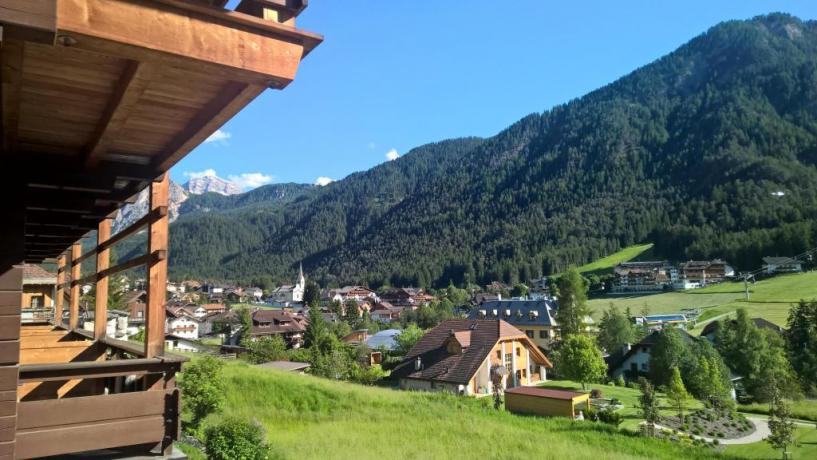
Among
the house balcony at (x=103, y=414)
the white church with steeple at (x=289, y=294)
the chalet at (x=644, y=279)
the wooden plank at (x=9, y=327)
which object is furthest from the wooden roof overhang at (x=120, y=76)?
the white church with steeple at (x=289, y=294)

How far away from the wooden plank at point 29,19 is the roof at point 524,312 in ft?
204

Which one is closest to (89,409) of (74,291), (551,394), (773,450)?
(74,291)

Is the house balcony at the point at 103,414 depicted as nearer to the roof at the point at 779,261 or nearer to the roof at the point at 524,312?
the roof at the point at 524,312

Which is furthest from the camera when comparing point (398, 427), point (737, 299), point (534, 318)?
point (737, 299)

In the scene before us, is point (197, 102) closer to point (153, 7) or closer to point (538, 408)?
point (153, 7)

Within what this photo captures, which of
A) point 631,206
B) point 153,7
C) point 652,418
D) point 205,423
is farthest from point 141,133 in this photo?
point 631,206

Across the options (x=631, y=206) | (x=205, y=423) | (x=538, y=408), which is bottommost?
(x=538, y=408)

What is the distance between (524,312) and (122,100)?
6337 centimetres

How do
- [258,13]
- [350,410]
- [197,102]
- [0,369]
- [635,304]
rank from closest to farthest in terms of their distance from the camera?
1. [258,13]
2. [197,102]
3. [0,369]
4. [350,410]
5. [635,304]

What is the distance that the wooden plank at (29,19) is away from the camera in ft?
5.58

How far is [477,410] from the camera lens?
21.2 metres

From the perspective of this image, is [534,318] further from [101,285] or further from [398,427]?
[101,285]

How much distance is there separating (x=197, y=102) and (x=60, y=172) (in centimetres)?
212

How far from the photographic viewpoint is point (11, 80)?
7.27 ft
